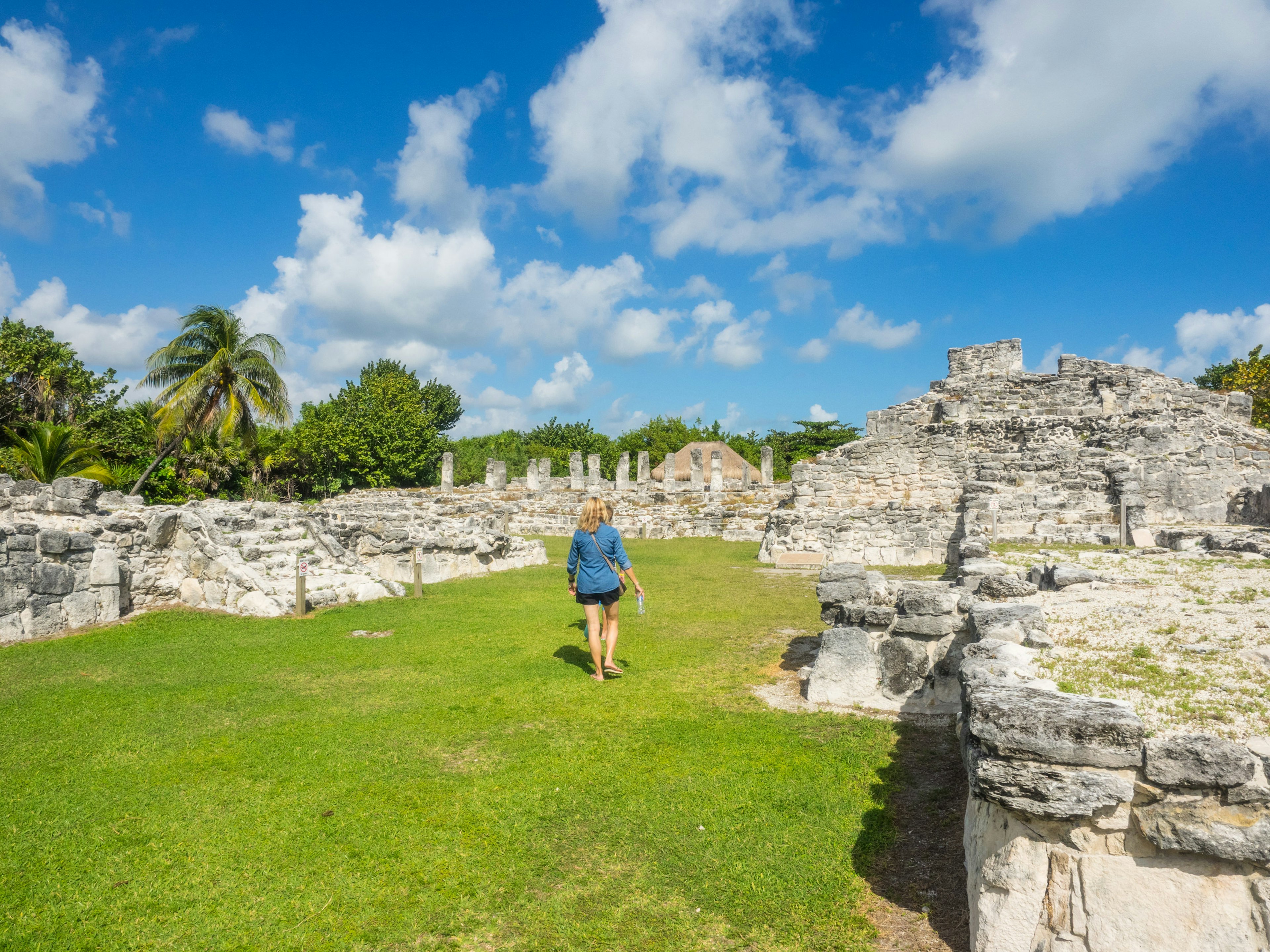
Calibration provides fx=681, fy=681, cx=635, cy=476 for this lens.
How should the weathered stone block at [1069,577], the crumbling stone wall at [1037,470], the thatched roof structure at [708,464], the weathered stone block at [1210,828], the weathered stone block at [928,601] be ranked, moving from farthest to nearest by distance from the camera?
1. the thatched roof structure at [708,464]
2. the crumbling stone wall at [1037,470]
3. the weathered stone block at [1069,577]
4. the weathered stone block at [928,601]
5. the weathered stone block at [1210,828]

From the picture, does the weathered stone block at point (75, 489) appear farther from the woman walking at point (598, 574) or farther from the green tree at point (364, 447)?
the green tree at point (364, 447)

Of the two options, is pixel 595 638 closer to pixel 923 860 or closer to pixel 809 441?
pixel 923 860

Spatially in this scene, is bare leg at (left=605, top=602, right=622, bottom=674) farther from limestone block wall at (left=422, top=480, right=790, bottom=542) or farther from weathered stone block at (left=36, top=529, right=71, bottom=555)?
limestone block wall at (left=422, top=480, right=790, bottom=542)

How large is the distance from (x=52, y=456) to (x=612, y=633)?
16.2 m

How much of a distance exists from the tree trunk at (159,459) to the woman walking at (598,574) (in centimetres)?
1590

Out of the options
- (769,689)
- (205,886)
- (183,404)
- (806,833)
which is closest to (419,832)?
(205,886)

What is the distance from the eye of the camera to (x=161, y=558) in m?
9.57

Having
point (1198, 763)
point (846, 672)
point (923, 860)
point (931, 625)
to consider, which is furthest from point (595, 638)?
point (1198, 763)

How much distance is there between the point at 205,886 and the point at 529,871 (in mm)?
A: 1418

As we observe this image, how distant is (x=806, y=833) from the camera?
3.45 meters

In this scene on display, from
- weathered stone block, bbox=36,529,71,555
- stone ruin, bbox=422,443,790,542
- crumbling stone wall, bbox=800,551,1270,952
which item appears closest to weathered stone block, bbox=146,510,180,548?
weathered stone block, bbox=36,529,71,555

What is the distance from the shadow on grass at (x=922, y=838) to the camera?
287 cm

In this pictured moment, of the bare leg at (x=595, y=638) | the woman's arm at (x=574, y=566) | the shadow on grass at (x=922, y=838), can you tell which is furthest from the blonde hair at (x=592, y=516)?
the shadow on grass at (x=922, y=838)

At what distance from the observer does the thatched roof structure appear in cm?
3934
